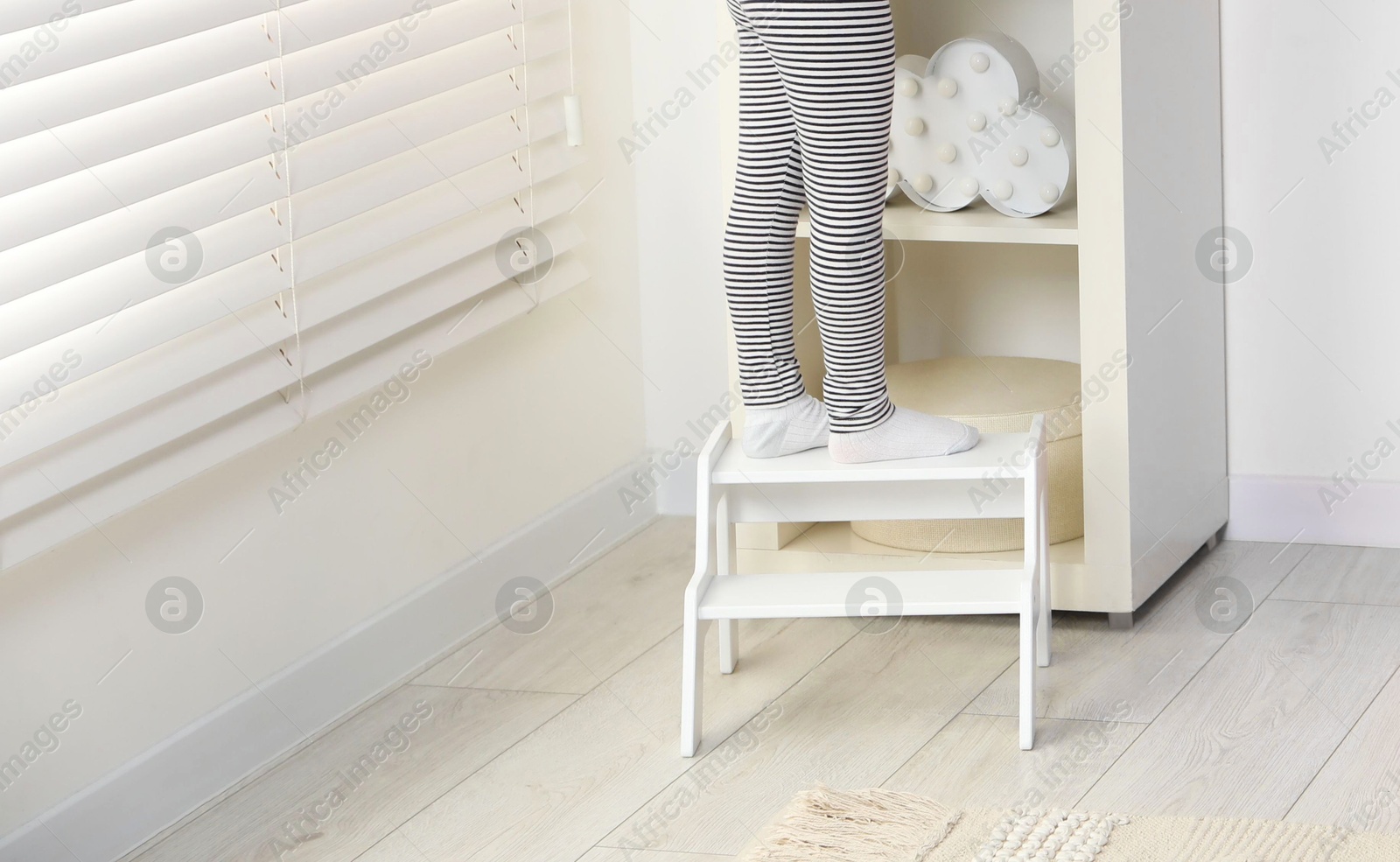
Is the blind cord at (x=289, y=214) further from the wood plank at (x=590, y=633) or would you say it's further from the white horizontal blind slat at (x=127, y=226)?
the wood plank at (x=590, y=633)

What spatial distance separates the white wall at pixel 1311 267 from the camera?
1.93 meters

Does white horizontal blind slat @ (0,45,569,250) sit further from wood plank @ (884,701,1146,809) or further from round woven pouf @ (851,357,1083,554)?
wood plank @ (884,701,1146,809)

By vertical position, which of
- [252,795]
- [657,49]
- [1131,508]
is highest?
[657,49]

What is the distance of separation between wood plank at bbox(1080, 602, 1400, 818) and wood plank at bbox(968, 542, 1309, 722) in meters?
0.03

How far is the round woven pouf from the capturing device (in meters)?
1.80

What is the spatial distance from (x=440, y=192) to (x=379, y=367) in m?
0.23

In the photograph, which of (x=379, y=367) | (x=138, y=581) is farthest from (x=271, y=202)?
(x=138, y=581)

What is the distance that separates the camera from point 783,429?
1617mm

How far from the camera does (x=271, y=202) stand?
5.10 ft

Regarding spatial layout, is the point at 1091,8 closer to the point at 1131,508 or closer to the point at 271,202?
the point at 1131,508

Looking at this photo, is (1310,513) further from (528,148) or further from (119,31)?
(119,31)

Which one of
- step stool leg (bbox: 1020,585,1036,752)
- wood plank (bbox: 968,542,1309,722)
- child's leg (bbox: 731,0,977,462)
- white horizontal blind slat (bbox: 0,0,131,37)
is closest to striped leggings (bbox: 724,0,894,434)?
child's leg (bbox: 731,0,977,462)

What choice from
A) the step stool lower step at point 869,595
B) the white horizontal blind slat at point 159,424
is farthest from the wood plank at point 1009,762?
the white horizontal blind slat at point 159,424

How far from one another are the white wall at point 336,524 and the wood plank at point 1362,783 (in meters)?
1.01
